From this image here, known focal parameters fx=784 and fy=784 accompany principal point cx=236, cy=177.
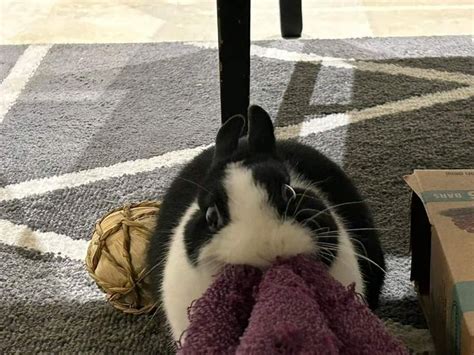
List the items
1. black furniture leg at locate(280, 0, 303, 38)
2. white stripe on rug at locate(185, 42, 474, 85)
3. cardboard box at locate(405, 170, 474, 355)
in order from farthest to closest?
1. black furniture leg at locate(280, 0, 303, 38)
2. white stripe on rug at locate(185, 42, 474, 85)
3. cardboard box at locate(405, 170, 474, 355)

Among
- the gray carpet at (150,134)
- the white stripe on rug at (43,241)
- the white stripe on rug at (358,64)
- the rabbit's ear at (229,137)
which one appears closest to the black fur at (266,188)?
the rabbit's ear at (229,137)

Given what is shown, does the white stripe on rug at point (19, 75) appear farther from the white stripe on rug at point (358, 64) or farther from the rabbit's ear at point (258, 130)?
the rabbit's ear at point (258, 130)

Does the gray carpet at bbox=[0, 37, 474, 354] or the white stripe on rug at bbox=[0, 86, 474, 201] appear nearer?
the gray carpet at bbox=[0, 37, 474, 354]

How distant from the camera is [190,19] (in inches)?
75.2

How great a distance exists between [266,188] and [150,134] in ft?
2.45

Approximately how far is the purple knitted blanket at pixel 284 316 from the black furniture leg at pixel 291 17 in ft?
3.67

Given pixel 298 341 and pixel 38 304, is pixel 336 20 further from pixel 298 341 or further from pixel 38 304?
pixel 298 341

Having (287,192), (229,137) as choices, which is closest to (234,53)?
(229,137)

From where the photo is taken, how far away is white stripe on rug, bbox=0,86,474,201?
1232 millimetres

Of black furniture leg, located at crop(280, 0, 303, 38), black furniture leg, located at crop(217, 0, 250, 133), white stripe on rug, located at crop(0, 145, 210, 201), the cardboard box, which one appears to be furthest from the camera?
black furniture leg, located at crop(280, 0, 303, 38)

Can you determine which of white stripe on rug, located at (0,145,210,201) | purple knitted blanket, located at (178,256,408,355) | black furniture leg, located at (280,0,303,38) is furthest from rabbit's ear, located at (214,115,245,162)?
black furniture leg, located at (280,0,303,38)

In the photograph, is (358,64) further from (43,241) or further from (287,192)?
(287,192)

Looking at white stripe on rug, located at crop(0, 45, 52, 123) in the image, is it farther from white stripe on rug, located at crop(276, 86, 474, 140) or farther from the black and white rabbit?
the black and white rabbit

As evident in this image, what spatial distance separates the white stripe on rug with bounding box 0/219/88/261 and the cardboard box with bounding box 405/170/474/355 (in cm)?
45
